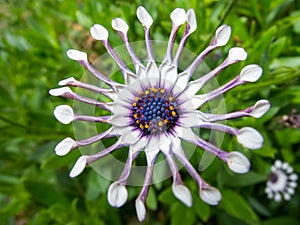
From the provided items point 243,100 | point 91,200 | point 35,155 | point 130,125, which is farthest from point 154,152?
point 35,155

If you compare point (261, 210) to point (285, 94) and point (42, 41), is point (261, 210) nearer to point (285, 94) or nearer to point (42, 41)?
point (285, 94)

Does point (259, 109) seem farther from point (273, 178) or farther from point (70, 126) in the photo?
point (273, 178)

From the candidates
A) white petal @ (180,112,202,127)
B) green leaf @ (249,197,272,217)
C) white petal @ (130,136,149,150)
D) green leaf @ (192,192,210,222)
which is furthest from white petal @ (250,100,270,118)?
green leaf @ (249,197,272,217)

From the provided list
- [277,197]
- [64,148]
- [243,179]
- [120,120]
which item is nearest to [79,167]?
[64,148]

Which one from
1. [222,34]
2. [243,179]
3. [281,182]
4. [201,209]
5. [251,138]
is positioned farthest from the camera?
[281,182]

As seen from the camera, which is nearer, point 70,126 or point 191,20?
point 191,20
